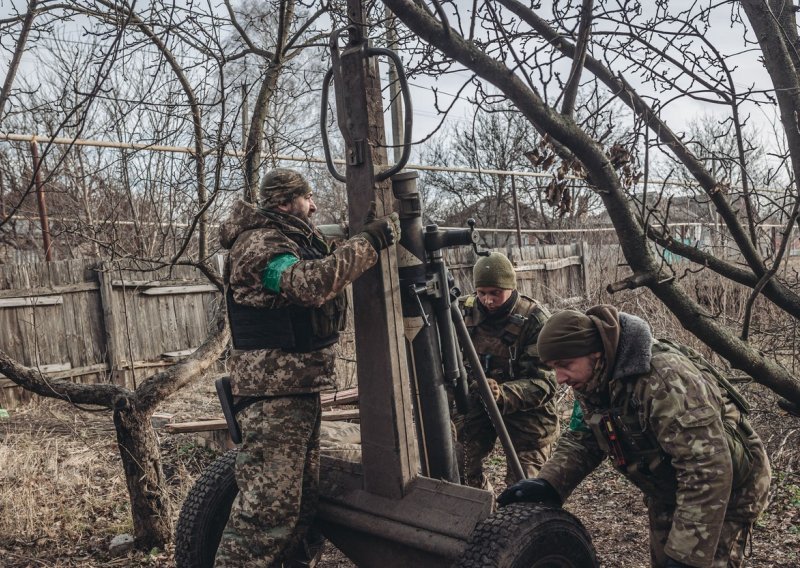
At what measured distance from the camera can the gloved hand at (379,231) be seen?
295cm

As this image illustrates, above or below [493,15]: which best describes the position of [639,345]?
below

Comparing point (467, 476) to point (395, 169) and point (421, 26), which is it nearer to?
point (395, 169)

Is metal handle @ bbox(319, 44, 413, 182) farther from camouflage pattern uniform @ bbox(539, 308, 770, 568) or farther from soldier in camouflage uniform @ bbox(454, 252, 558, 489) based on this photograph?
soldier in camouflage uniform @ bbox(454, 252, 558, 489)

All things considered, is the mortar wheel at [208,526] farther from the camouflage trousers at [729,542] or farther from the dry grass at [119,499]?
the camouflage trousers at [729,542]

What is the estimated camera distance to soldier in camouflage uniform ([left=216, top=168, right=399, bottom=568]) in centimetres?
303

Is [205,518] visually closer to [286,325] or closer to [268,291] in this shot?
[286,325]

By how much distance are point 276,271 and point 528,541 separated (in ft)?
4.70

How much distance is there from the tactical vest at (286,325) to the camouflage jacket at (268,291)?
0.11ft

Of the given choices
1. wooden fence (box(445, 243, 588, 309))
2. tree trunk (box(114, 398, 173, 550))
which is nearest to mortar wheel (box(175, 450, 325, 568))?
tree trunk (box(114, 398, 173, 550))

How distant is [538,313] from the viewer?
14.2 ft

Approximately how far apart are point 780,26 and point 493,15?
1626 millimetres

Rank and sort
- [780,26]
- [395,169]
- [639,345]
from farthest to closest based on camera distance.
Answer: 1. [780,26]
2. [395,169]
3. [639,345]

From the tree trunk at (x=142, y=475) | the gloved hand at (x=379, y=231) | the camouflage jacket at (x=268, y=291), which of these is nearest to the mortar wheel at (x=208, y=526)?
the camouflage jacket at (x=268, y=291)

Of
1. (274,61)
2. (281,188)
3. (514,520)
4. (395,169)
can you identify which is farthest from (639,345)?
(274,61)
